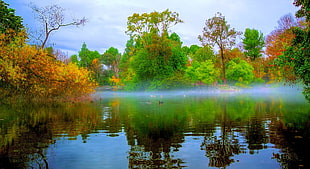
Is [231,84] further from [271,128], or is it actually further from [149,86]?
[271,128]

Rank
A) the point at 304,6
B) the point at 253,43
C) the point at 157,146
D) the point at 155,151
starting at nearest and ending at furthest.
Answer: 1. the point at 155,151
2. the point at 157,146
3. the point at 304,6
4. the point at 253,43

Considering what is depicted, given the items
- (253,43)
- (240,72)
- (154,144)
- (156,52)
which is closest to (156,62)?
(156,52)

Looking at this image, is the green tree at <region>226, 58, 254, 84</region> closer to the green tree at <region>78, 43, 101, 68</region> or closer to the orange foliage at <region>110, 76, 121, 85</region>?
the orange foliage at <region>110, 76, 121, 85</region>

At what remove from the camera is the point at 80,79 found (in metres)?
23.9

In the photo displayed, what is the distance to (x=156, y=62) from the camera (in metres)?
70.6

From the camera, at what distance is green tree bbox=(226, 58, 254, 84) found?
7500 centimetres

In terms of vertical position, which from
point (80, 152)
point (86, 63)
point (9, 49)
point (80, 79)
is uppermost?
point (86, 63)

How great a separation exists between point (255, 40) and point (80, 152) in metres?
97.8

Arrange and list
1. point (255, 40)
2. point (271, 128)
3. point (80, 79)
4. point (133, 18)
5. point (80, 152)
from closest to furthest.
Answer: point (80, 152), point (271, 128), point (80, 79), point (133, 18), point (255, 40)

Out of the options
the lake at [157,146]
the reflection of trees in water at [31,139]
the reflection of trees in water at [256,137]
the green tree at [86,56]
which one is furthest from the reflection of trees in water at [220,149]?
the green tree at [86,56]

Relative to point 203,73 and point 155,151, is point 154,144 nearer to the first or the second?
point 155,151

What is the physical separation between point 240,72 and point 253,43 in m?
29.0

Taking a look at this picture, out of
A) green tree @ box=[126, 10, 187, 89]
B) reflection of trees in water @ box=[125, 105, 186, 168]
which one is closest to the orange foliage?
green tree @ box=[126, 10, 187, 89]

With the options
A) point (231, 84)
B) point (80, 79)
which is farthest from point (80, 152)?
point (231, 84)
